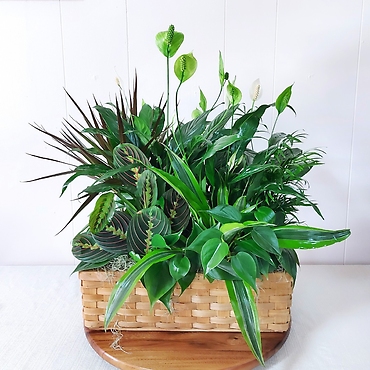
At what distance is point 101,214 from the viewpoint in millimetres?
617

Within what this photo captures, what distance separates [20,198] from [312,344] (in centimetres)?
82

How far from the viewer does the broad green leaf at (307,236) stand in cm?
59

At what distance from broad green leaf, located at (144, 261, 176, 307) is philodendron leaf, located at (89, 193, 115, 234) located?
0.34 ft

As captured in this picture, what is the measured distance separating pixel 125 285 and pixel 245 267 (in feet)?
0.58

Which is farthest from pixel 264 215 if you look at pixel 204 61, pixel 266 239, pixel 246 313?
pixel 204 61

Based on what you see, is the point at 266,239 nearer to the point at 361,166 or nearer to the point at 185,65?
the point at 185,65

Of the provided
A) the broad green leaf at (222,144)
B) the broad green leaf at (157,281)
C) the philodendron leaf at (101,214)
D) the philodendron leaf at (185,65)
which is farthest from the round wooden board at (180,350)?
the philodendron leaf at (185,65)

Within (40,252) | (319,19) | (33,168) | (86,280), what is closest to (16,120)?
(33,168)

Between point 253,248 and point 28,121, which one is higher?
point 28,121

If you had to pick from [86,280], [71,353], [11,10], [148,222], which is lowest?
[71,353]

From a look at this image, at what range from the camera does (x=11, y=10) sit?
0.99 metres

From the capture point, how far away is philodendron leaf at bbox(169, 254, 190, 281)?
0.61 m

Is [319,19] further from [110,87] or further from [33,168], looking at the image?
[33,168]

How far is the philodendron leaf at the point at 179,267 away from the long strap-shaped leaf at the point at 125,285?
3 centimetres
